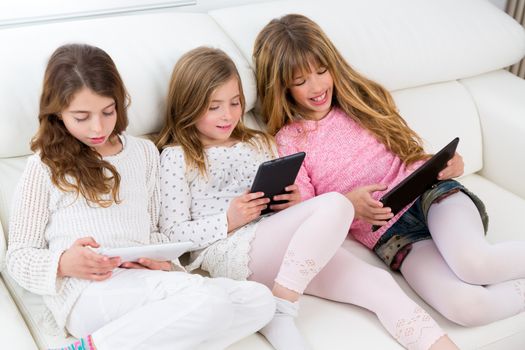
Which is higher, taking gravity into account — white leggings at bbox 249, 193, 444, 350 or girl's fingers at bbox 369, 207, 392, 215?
girl's fingers at bbox 369, 207, 392, 215

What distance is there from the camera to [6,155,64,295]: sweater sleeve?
4.74 ft

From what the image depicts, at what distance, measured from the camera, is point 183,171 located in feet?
5.60

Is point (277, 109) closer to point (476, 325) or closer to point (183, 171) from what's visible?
point (183, 171)

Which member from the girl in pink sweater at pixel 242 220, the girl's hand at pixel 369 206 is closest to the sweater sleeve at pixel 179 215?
the girl in pink sweater at pixel 242 220

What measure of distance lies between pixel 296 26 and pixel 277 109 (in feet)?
0.70

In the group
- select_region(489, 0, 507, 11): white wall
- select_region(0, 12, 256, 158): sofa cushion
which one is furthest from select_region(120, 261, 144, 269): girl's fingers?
select_region(489, 0, 507, 11): white wall

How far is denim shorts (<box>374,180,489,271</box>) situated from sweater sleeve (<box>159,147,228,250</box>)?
0.40 metres

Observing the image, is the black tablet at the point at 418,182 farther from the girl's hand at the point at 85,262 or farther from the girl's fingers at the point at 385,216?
the girl's hand at the point at 85,262

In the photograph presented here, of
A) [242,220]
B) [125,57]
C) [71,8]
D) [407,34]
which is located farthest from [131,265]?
[407,34]

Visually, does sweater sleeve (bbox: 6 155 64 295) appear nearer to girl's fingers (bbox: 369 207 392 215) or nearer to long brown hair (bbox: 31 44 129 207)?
long brown hair (bbox: 31 44 129 207)

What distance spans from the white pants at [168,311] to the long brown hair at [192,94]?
35 centimetres

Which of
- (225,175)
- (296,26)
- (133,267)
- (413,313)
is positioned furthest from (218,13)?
(413,313)

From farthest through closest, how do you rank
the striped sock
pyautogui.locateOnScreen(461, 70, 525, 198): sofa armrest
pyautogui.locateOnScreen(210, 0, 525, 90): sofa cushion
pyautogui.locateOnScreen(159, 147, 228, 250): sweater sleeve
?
1. pyautogui.locateOnScreen(461, 70, 525, 198): sofa armrest
2. pyautogui.locateOnScreen(210, 0, 525, 90): sofa cushion
3. pyautogui.locateOnScreen(159, 147, 228, 250): sweater sleeve
4. the striped sock

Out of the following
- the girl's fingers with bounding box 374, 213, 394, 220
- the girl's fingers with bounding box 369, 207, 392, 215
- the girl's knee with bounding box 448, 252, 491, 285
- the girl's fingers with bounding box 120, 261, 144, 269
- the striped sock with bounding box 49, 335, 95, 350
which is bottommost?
the striped sock with bounding box 49, 335, 95, 350
